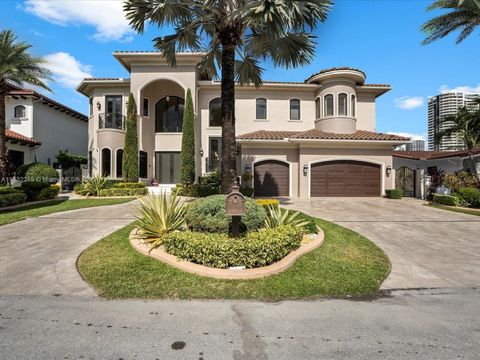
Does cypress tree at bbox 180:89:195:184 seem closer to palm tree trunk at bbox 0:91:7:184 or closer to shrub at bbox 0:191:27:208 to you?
shrub at bbox 0:191:27:208

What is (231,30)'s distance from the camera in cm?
822

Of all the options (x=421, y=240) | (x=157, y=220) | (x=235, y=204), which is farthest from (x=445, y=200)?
(x=157, y=220)

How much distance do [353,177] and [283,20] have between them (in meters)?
14.1

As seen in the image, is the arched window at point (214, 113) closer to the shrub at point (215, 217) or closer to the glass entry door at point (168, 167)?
the glass entry door at point (168, 167)

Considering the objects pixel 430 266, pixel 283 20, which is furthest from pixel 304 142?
pixel 430 266

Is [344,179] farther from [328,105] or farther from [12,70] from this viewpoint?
[12,70]

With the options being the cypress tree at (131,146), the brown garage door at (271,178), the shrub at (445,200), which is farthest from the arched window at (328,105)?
the cypress tree at (131,146)

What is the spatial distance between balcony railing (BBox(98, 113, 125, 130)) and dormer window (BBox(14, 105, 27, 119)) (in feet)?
23.2

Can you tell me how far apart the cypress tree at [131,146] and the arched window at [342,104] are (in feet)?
49.5

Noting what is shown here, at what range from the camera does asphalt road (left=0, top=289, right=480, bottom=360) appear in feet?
9.81

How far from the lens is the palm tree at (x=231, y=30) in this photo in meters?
7.12

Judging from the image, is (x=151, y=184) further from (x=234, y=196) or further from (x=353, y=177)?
(x=234, y=196)

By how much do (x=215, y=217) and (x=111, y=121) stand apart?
1802 cm

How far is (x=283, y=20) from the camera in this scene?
6973mm
